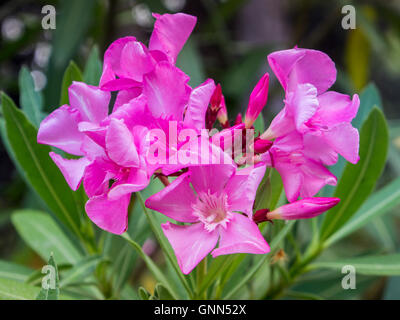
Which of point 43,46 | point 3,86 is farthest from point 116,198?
point 43,46

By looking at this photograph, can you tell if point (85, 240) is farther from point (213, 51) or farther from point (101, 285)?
point (213, 51)

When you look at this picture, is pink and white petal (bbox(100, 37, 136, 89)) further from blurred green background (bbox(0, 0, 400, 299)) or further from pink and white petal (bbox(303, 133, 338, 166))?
blurred green background (bbox(0, 0, 400, 299))

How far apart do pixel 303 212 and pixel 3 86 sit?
1504mm

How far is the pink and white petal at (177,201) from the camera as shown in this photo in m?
0.38

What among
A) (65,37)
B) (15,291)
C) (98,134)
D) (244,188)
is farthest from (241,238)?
(65,37)

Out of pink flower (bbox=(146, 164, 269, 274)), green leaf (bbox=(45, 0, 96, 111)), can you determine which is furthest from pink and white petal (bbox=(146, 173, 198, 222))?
green leaf (bbox=(45, 0, 96, 111))

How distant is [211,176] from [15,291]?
255 mm

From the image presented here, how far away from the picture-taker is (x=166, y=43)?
0.43 meters

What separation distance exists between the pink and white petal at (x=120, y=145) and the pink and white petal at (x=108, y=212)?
37mm

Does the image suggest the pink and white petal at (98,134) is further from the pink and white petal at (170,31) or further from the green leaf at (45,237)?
the green leaf at (45,237)

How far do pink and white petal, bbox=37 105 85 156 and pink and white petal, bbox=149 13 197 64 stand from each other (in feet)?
0.34

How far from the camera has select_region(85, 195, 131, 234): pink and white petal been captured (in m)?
0.37

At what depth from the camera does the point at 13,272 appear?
641 mm

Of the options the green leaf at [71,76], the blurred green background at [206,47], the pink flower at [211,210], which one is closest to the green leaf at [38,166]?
the green leaf at [71,76]
